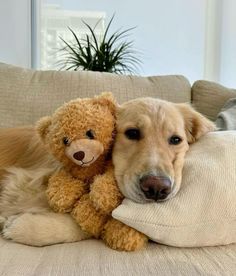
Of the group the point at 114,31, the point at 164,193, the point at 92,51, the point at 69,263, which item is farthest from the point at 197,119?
the point at 114,31

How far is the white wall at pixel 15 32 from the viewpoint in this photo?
2.95 meters

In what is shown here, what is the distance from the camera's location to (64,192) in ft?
3.44

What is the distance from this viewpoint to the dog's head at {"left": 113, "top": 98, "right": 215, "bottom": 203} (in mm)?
960

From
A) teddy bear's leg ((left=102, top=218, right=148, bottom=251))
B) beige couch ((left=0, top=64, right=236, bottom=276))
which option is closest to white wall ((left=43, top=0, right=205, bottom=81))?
beige couch ((left=0, top=64, right=236, bottom=276))

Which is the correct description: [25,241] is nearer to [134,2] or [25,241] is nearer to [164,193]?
[164,193]

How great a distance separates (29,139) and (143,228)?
763mm

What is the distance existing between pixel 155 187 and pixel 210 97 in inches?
39.8

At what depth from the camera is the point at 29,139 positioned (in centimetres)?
154

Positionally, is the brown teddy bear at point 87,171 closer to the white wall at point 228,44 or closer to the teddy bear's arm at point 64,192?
the teddy bear's arm at point 64,192

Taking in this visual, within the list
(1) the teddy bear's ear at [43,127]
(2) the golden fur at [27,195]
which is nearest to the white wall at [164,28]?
(2) the golden fur at [27,195]

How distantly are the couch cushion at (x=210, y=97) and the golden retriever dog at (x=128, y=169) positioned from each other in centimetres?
51

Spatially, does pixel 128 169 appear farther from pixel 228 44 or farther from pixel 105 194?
pixel 228 44

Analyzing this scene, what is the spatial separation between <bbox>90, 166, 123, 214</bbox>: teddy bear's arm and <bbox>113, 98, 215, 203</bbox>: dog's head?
0.07 ft

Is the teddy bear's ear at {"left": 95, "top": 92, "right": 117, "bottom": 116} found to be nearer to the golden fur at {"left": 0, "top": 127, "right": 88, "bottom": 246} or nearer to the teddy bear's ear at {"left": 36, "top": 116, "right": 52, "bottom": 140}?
the teddy bear's ear at {"left": 36, "top": 116, "right": 52, "bottom": 140}
